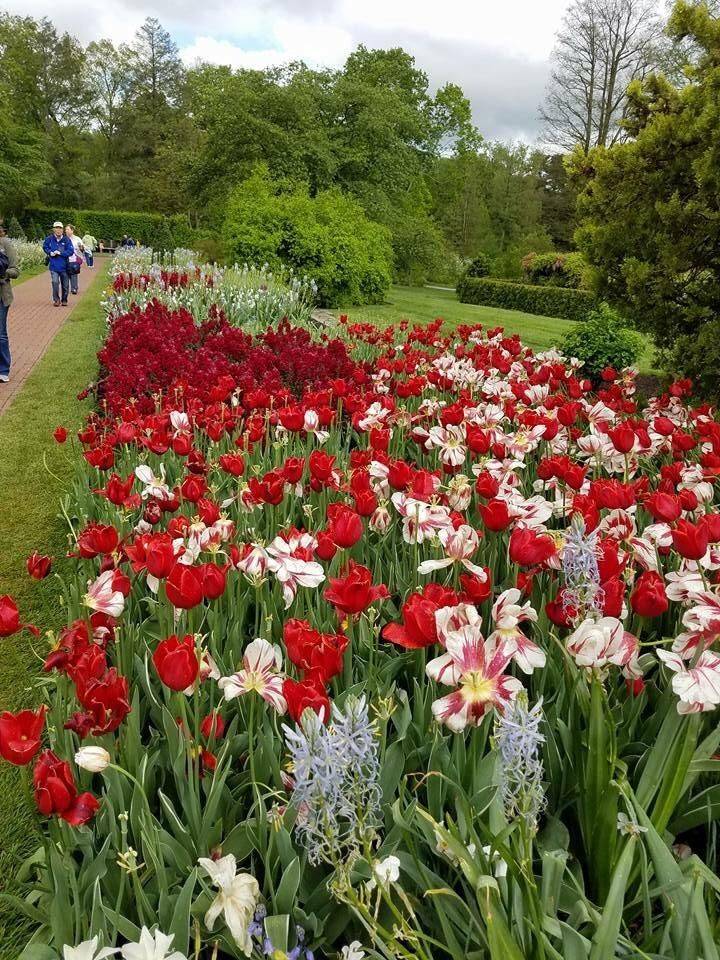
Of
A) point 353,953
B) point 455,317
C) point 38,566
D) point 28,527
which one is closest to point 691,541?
point 353,953

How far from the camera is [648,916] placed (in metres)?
1.25

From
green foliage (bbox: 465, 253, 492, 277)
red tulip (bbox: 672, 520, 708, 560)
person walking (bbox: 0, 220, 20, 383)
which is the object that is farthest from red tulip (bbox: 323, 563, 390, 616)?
green foliage (bbox: 465, 253, 492, 277)

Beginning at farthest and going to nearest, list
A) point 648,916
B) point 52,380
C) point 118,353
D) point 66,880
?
point 52,380 → point 118,353 → point 66,880 → point 648,916

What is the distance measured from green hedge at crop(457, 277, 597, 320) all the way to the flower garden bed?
18.4m

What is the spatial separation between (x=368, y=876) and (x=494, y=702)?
1.27 feet

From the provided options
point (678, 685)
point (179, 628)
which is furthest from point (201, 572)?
point (678, 685)

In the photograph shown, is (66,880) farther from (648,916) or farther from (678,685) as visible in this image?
(678,685)

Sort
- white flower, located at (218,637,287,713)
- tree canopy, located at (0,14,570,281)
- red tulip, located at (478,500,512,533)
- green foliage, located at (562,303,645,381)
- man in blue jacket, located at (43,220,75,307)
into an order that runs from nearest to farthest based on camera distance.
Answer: white flower, located at (218,637,287,713) → red tulip, located at (478,500,512,533) → green foliage, located at (562,303,645,381) → man in blue jacket, located at (43,220,75,307) → tree canopy, located at (0,14,570,281)

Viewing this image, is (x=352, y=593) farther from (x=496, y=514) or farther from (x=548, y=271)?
(x=548, y=271)

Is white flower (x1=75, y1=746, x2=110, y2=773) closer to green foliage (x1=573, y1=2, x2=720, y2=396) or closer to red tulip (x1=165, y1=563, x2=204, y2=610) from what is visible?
red tulip (x1=165, y1=563, x2=204, y2=610)

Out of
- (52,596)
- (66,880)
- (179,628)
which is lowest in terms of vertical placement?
(52,596)

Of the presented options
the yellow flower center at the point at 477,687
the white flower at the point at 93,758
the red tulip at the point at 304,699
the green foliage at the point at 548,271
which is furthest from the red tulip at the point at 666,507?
the green foliage at the point at 548,271

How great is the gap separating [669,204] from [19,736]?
568 cm

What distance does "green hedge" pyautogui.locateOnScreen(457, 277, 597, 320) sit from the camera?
2164 centimetres
